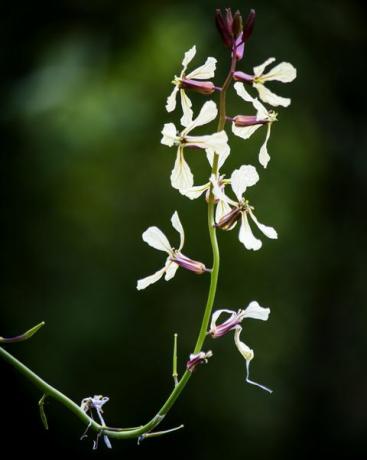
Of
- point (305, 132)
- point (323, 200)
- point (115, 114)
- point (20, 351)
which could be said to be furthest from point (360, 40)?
point (20, 351)

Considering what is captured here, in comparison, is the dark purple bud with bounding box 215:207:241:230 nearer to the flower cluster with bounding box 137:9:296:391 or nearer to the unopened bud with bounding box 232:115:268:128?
the flower cluster with bounding box 137:9:296:391

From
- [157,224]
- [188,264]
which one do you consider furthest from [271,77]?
[157,224]

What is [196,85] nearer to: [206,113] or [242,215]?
[206,113]

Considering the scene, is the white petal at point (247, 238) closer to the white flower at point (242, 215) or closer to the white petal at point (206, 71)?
the white flower at point (242, 215)

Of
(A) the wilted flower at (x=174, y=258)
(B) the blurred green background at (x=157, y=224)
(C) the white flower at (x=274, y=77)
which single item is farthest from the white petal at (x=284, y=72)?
(B) the blurred green background at (x=157, y=224)

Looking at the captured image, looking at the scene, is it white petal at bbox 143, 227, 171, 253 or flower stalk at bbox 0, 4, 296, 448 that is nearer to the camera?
flower stalk at bbox 0, 4, 296, 448

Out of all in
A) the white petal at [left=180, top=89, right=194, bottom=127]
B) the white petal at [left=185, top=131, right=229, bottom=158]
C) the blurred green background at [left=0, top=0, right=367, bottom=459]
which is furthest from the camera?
the blurred green background at [left=0, top=0, right=367, bottom=459]

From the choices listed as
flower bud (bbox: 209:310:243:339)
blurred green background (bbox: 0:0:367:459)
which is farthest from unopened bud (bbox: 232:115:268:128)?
blurred green background (bbox: 0:0:367:459)
